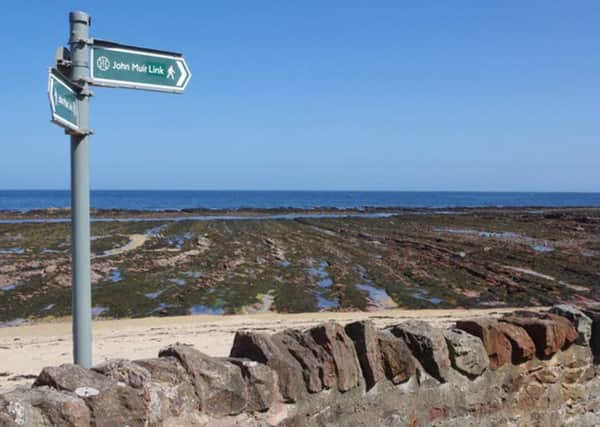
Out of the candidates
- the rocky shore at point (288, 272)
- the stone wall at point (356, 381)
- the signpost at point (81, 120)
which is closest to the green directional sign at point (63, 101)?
the signpost at point (81, 120)

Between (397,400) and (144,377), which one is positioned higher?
(144,377)

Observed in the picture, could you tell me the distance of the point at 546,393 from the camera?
4.05 meters

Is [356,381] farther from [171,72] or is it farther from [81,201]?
[171,72]

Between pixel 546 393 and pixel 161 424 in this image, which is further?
pixel 546 393

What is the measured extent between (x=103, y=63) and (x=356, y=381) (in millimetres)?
2226

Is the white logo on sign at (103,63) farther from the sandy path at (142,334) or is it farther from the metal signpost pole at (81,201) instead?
the sandy path at (142,334)

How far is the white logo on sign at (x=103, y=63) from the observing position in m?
2.93

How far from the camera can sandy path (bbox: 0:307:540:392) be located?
9.02 m

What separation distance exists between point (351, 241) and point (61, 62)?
29928mm

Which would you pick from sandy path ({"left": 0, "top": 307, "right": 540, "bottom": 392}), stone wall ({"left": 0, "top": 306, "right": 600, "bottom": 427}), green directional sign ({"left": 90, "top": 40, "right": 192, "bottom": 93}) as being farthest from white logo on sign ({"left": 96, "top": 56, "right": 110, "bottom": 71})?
sandy path ({"left": 0, "top": 307, "right": 540, "bottom": 392})

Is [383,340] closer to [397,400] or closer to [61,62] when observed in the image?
[397,400]

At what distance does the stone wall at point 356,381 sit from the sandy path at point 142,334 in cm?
562

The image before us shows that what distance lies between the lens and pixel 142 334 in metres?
11.4

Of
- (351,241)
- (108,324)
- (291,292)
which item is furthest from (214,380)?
(351,241)
